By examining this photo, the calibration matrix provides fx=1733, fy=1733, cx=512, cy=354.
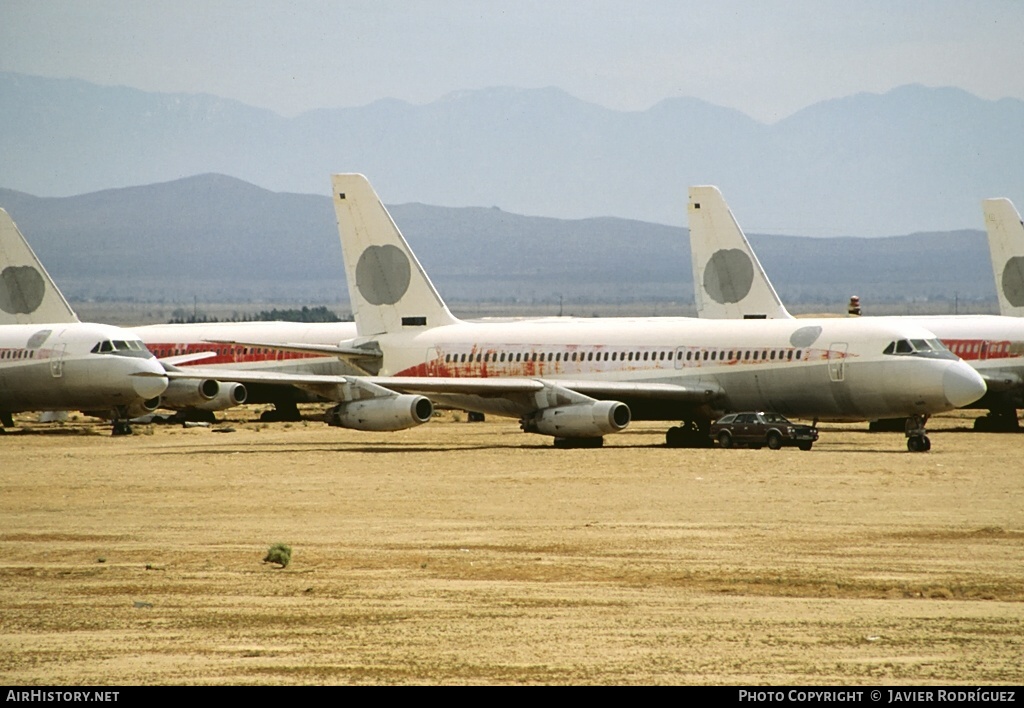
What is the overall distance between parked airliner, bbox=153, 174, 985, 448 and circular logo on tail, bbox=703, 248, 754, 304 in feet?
42.1

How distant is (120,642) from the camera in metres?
16.9

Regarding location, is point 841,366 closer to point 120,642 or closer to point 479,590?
point 479,590

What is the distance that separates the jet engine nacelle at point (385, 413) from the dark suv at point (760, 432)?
7708 millimetres

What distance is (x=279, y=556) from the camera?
22656mm

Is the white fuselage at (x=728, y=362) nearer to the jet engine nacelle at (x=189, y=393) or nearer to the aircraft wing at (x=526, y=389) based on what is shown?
the aircraft wing at (x=526, y=389)

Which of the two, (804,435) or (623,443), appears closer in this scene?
(804,435)

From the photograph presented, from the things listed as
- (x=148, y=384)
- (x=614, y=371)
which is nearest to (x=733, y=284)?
(x=614, y=371)

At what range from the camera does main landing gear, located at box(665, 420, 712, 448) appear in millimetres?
47875

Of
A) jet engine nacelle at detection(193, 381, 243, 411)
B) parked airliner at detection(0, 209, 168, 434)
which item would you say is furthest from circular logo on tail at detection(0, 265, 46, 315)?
jet engine nacelle at detection(193, 381, 243, 411)

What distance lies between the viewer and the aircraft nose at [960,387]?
43062mm

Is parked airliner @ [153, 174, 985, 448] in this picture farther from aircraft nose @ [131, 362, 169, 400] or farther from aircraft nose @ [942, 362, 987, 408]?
aircraft nose @ [131, 362, 169, 400]
